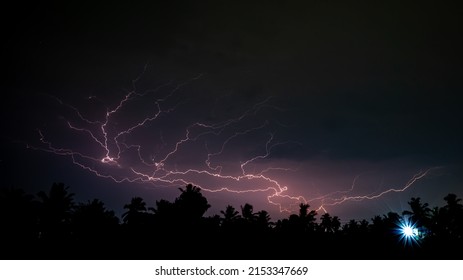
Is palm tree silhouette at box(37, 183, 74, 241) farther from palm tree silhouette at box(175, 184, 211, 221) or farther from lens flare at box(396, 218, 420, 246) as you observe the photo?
lens flare at box(396, 218, 420, 246)

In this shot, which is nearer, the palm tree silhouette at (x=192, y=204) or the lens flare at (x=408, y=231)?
the palm tree silhouette at (x=192, y=204)

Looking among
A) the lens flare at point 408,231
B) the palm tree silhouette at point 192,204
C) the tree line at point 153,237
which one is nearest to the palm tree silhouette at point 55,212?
the tree line at point 153,237

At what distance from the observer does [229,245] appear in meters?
19.5

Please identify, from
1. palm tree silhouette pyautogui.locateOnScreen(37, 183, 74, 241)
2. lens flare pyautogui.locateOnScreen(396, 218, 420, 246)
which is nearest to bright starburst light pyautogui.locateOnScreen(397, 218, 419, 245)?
lens flare pyautogui.locateOnScreen(396, 218, 420, 246)

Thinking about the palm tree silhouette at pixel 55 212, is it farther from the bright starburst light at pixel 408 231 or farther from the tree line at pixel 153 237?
the bright starburst light at pixel 408 231

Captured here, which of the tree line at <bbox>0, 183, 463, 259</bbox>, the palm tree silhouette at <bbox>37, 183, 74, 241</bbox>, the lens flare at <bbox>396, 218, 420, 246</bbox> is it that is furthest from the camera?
the lens flare at <bbox>396, 218, 420, 246</bbox>

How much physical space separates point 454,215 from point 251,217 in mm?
22589

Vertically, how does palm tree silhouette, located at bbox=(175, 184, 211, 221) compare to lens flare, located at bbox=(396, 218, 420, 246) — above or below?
above

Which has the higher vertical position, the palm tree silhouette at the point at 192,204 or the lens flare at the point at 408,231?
the palm tree silhouette at the point at 192,204

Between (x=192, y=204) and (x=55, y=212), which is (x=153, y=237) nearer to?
(x=192, y=204)

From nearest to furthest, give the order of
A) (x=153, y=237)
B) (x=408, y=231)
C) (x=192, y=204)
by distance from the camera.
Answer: (x=153, y=237) → (x=192, y=204) → (x=408, y=231)

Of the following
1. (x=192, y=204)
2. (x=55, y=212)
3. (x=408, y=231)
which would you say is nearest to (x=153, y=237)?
(x=192, y=204)

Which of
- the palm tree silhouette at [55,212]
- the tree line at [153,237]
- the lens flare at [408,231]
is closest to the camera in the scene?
→ the tree line at [153,237]

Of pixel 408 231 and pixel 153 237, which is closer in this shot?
pixel 153 237
